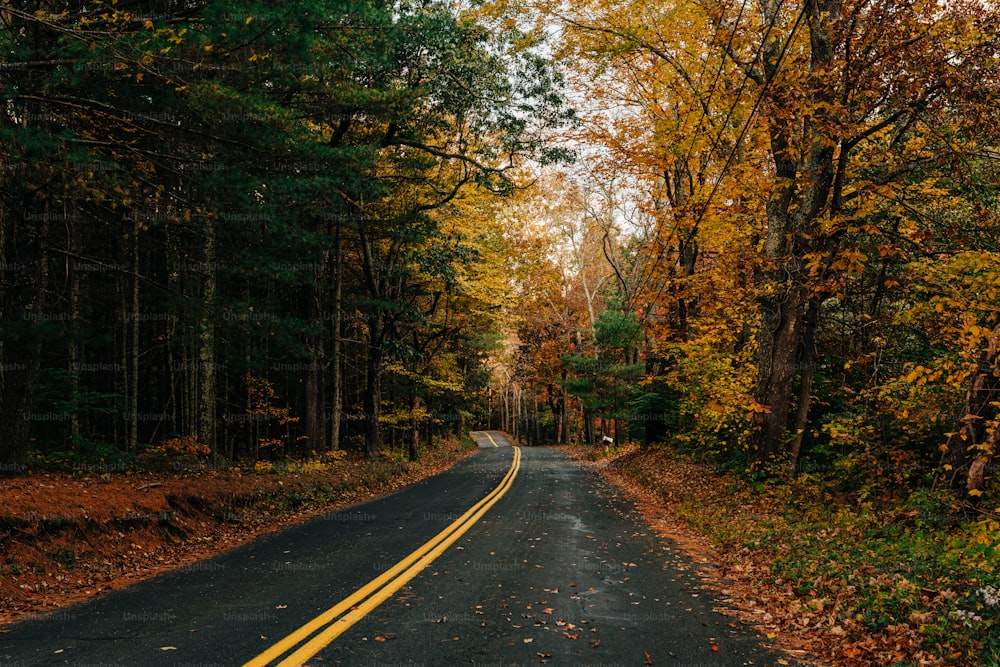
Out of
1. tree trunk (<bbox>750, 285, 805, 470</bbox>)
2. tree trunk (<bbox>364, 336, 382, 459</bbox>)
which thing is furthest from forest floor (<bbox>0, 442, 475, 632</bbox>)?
tree trunk (<bbox>750, 285, 805, 470</bbox>)

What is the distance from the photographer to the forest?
832 centimetres

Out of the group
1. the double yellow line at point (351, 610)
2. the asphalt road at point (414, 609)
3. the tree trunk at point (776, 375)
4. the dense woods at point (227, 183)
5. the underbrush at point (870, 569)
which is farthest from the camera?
the tree trunk at point (776, 375)

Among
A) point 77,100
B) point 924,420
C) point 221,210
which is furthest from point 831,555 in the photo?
point 77,100

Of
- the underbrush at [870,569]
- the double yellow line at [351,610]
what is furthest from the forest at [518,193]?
the double yellow line at [351,610]

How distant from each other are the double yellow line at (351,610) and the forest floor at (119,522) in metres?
2.89

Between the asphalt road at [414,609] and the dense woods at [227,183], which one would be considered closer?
the asphalt road at [414,609]

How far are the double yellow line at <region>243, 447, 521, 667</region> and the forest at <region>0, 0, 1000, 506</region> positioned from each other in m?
6.03

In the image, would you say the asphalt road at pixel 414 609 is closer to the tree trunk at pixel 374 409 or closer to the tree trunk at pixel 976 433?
the tree trunk at pixel 976 433

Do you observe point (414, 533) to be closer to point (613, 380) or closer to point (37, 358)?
point (37, 358)

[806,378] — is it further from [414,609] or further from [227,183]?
[227,183]

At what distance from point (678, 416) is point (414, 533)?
43.2 feet

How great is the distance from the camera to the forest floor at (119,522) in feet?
21.9

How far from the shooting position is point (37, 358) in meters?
9.90

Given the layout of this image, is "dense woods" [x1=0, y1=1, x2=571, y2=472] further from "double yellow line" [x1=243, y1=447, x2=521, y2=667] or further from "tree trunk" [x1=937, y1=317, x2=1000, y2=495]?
"tree trunk" [x1=937, y1=317, x2=1000, y2=495]
